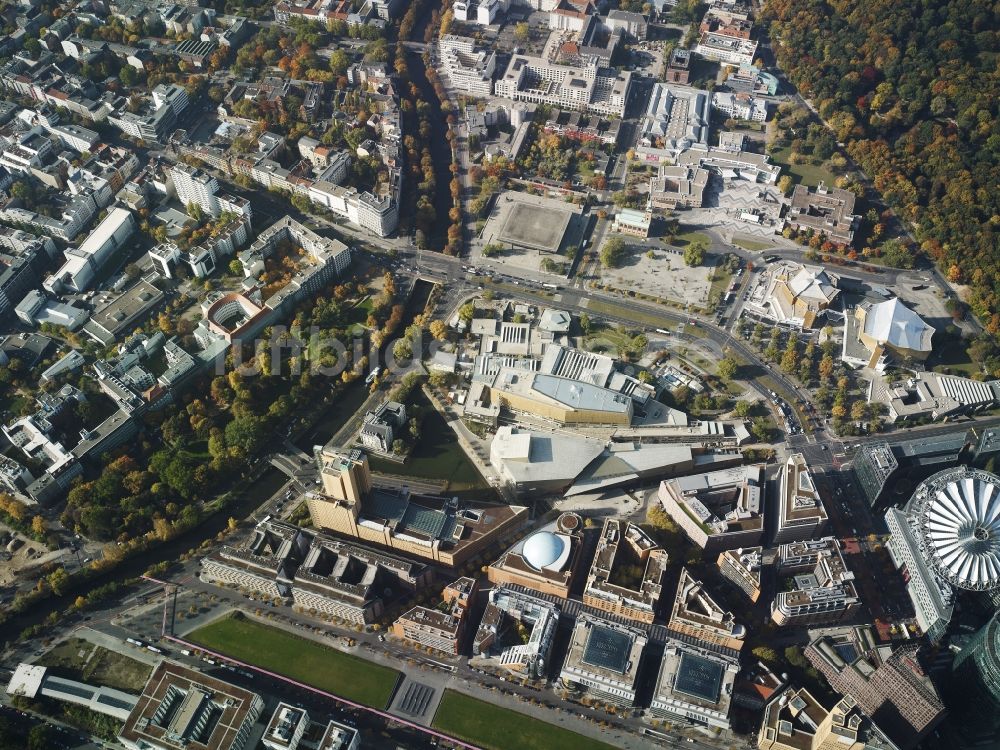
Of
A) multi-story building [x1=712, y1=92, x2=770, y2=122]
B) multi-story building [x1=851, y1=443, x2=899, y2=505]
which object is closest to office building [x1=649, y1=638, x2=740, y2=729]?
multi-story building [x1=851, y1=443, x2=899, y2=505]

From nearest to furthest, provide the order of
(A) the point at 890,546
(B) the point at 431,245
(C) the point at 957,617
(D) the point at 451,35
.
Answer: (C) the point at 957,617
(A) the point at 890,546
(B) the point at 431,245
(D) the point at 451,35

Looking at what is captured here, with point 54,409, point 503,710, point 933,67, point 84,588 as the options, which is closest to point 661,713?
point 503,710

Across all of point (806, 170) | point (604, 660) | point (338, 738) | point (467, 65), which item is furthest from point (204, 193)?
point (806, 170)

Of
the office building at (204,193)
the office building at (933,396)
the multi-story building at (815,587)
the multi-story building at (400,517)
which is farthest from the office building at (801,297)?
the office building at (204,193)

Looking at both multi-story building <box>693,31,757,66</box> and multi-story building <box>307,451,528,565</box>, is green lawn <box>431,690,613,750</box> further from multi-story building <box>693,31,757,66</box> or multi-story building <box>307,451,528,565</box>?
multi-story building <box>693,31,757,66</box>

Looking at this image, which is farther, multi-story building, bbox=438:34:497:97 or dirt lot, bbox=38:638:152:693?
multi-story building, bbox=438:34:497:97

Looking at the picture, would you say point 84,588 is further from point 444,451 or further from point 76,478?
point 444,451

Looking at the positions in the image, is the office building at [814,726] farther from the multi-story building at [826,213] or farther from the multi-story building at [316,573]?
the multi-story building at [826,213]
